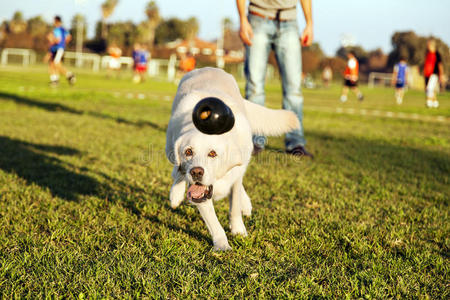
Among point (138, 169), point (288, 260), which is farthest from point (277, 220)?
point (138, 169)

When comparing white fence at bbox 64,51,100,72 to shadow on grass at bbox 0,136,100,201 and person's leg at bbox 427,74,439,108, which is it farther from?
shadow on grass at bbox 0,136,100,201

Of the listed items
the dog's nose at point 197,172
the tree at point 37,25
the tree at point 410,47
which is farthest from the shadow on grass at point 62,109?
the tree at point 37,25

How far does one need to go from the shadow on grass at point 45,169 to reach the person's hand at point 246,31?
2.28 meters

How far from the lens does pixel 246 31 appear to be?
4750 mm

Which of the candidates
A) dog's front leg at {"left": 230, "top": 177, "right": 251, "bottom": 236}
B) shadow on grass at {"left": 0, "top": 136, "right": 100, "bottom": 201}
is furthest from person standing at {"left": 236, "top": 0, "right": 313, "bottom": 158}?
dog's front leg at {"left": 230, "top": 177, "right": 251, "bottom": 236}

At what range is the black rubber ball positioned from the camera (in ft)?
6.54

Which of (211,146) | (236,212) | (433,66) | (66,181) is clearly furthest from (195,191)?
(433,66)

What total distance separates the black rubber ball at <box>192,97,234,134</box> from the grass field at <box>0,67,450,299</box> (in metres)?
0.70

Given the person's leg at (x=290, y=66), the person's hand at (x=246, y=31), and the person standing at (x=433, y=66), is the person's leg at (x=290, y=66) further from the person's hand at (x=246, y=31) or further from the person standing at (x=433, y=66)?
the person standing at (x=433, y=66)

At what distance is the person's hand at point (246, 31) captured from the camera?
471 centimetres

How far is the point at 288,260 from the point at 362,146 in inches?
176

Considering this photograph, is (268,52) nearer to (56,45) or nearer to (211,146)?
(211,146)

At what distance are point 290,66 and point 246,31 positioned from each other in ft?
2.62

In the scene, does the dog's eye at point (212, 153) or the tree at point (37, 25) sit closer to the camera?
the dog's eye at point (212, 153)
